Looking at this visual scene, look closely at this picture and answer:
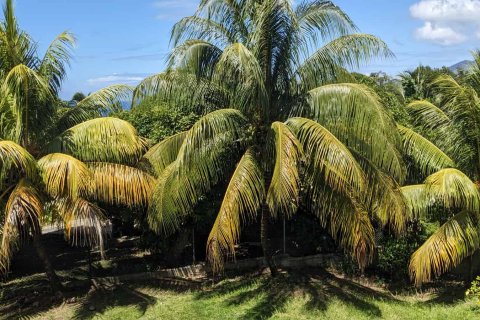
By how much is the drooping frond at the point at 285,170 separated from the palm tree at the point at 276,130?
2cm

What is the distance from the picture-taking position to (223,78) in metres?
9.59

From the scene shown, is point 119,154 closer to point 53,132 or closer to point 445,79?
point 53,132

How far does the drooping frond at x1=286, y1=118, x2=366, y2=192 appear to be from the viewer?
807 cm

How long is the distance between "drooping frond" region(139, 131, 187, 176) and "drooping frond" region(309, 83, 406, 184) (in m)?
2.97

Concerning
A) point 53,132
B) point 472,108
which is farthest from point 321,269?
point 53,132

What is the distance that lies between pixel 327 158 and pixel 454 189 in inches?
98.2

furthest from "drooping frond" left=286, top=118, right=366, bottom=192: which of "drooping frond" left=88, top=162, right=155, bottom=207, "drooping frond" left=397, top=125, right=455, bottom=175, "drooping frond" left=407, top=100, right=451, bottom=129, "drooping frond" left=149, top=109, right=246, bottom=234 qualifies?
"drooping frond" left=407, top=100, right=451, bottom=129

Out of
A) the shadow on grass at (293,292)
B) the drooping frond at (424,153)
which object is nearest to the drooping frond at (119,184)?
the shadow on grass at (293,292)

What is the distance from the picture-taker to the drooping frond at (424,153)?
1045 cm

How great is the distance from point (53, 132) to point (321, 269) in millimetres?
6781

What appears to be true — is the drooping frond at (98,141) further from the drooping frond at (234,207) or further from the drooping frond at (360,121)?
the drooping frond at (360,121)

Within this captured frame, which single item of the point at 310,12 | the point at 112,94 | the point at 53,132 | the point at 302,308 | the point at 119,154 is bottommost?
the point at 302,308

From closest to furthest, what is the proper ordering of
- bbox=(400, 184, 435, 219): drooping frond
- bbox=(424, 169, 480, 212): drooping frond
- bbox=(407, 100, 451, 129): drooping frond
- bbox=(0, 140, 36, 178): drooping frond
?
bbox=(0, 140, 36, 178): drooping frond, bbox=(424, 169, 480, 212): drooping frond, bbox=(400, 184, 435, 219): drooping frond, bbox=(407, 100, 451, 129): drooping frond

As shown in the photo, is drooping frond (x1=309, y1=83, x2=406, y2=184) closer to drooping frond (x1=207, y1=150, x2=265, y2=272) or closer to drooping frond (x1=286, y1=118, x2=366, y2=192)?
drooping frond (x1=286, y1=118, x2=366, y2=192)
